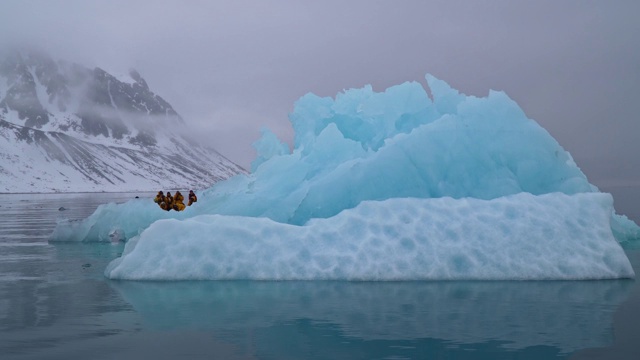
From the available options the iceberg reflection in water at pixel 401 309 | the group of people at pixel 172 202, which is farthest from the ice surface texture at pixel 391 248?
the group of people at pixel 172 202

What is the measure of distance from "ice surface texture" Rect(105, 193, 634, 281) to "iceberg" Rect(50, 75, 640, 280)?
0.03 m

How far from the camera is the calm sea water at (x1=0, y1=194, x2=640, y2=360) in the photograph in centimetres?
831

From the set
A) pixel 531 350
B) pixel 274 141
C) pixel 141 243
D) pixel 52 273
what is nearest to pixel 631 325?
pixel 531 350

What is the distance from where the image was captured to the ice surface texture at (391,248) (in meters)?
14.5

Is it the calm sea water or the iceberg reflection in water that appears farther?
the iceberg reflection in water

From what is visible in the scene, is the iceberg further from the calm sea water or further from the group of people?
the group of people

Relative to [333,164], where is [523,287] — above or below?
below

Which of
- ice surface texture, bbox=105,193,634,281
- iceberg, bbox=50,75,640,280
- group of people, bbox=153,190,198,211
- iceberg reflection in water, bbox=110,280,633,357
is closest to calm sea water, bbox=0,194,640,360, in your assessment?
iceberg reflection in water, bbox=110,280,633,357

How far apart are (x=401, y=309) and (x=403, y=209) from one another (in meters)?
4.86

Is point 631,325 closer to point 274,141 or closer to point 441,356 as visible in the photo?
point 441,356

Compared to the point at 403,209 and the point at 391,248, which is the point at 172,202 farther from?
the point at 391,248

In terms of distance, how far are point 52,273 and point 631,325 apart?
13623 mm

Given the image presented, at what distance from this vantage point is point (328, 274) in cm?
1444

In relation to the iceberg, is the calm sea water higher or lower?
lower
